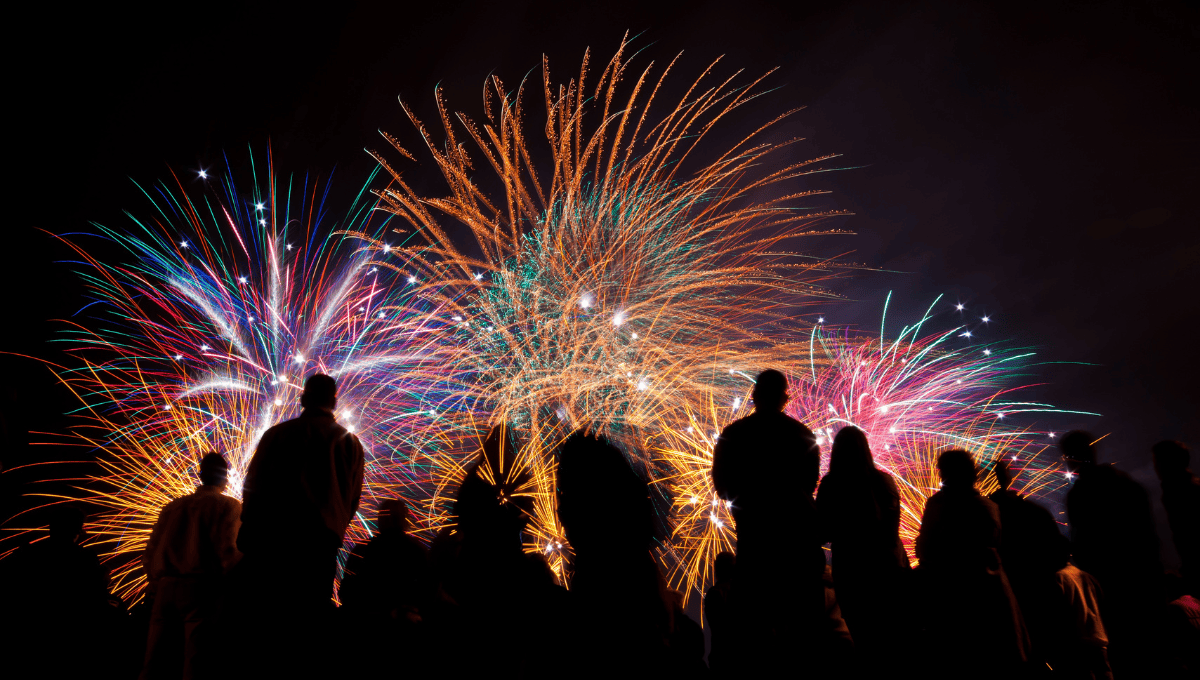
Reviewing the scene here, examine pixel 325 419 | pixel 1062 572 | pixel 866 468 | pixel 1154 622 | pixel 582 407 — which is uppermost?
pixel 582 407

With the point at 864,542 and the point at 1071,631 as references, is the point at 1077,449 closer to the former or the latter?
the point at 1071,631

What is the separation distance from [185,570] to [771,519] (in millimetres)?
5153

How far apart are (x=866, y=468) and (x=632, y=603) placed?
223 centimetres

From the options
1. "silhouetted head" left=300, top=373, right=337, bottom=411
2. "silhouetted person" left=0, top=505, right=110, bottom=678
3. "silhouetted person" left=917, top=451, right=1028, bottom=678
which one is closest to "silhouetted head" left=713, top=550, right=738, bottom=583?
"silhouetted person" left=917, top=451, right=1028, bottom=678

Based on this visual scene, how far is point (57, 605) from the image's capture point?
17.4ft

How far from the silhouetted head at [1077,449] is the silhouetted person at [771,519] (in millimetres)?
3108

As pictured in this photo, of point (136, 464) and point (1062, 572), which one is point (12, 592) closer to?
point (136, 464)

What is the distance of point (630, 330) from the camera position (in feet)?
40.4

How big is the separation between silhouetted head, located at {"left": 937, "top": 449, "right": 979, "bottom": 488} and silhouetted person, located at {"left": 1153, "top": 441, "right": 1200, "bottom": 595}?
2.09 m

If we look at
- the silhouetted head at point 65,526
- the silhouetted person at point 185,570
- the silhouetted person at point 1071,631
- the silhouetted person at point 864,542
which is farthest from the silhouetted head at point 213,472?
the silhouetted person at point 1071,631

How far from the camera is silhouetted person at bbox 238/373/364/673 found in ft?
11.5

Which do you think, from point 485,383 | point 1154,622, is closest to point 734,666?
point 1154,622

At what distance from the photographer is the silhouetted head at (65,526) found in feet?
18.1

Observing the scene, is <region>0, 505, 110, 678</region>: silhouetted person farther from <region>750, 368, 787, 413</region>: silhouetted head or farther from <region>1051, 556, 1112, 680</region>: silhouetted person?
<region>1051, 556, 1112, 680</region>: silhouetted person
